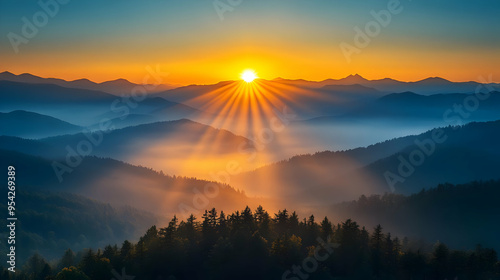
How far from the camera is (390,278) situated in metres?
61.1

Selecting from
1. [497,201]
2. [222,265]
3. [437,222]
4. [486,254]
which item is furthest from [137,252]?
[497,201]

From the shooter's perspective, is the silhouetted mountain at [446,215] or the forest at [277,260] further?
the silhouetted mountain at [446,215]

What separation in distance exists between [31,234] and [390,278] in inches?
6920

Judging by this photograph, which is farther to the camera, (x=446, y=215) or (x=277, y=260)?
(x=446, y=215)

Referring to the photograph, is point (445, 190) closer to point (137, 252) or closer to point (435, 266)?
point (435, 266)

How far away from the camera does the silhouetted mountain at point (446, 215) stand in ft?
481

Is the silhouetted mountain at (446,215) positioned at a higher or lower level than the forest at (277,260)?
higher

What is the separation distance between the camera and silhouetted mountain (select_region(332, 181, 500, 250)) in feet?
481

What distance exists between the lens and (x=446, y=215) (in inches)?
6206

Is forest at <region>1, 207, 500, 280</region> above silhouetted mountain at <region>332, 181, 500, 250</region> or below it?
below

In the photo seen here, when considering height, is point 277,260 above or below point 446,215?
below

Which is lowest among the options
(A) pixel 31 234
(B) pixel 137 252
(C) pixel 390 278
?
(C) pixel 390 278

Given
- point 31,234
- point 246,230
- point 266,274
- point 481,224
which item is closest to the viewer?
point 266,274

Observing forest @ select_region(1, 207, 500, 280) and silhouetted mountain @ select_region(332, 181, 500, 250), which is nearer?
forest @ select_region(1, 207, 500, 280)
